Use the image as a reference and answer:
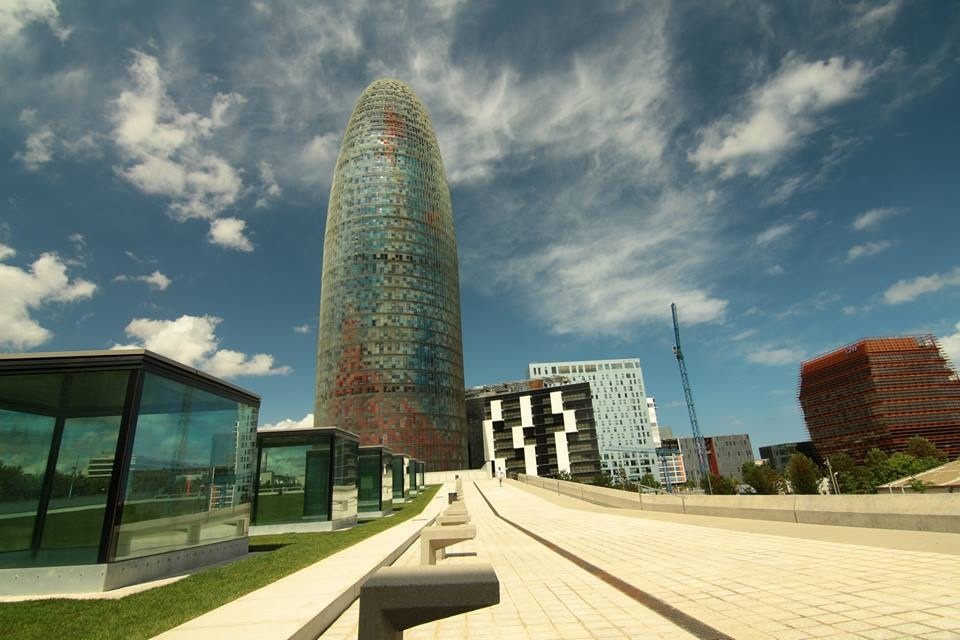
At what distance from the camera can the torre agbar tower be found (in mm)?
100688

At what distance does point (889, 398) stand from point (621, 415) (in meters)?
80.9

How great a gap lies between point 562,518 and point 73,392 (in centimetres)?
1664

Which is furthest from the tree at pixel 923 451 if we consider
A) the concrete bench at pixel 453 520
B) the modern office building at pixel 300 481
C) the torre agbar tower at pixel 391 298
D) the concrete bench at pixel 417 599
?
the concrete bench at pixel 417 599

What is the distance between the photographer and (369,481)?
27406 mm

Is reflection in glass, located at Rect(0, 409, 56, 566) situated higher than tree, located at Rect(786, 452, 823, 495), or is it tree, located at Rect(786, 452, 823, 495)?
reflection in glass, located at Rect(0, 409, 56, 566)

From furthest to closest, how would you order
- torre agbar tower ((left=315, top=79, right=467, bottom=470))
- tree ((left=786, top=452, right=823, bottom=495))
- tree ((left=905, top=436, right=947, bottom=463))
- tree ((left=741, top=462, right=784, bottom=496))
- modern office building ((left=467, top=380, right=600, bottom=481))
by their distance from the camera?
modern office building ((left=467, top=380, right=600, bottom=481)), torre agbar tower ((left=315, top=79, right=467, bottom=470)), tree ((left=905, top=436, right=947, bottom=463)), tree ((left=741, top=462, right=784, bottom=496)), tree ((left=786, top=452, right=823, bottom=495))

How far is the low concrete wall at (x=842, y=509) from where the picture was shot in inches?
375

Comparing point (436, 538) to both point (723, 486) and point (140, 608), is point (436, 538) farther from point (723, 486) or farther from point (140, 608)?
point (723, 486)

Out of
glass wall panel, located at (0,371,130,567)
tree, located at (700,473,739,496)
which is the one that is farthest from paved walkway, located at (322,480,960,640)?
tree, located at (700,473,739,496)

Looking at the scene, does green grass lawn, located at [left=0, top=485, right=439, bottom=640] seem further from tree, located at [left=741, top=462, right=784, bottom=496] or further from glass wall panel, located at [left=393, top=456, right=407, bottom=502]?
tree, located at [left=741, top=462, right=784, bottom=496]

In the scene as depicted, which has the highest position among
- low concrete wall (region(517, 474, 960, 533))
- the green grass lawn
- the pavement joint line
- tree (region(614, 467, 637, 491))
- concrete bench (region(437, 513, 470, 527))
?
concrete bench (region(437, 513, 470, 527))

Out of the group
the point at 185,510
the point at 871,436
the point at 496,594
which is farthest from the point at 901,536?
the point at 871,436

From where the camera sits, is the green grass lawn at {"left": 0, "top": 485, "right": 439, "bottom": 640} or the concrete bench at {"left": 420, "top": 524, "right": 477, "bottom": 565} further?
the concrete bench at {"left": 420, "top": 524, "right": 477, "bottom": 565}

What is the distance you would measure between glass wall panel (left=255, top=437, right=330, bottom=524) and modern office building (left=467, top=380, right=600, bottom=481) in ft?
349
